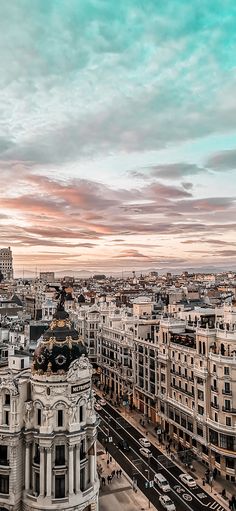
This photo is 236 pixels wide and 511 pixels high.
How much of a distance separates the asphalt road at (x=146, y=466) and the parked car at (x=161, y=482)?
635mm

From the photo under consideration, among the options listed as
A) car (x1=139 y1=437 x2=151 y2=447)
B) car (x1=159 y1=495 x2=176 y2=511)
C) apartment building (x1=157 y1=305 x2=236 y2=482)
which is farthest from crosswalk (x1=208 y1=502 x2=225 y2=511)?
car (x1=139 y1=437 x2=151 y2=447)

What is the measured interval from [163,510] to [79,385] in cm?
2205

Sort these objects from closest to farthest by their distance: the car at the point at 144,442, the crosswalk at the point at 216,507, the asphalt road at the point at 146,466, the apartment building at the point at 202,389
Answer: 1. the crosswalk at the point at 216,507
2. the asphalt road at the point at 146,466
3. the apartment building at the point at 202,389
4. the car at the point at 144,442

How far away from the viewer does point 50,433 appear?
56.1m

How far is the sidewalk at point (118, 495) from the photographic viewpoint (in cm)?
6444

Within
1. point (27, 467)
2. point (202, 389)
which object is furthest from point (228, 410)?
point (27, 467)

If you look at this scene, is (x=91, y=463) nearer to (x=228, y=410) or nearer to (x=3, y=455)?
(x=3, y=455)

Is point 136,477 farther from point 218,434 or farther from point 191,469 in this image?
point 218,434

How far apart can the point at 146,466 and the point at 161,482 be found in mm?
7535

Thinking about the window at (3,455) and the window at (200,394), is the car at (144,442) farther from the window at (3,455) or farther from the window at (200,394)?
the window at (3,455)

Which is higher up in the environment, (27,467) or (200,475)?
(27,467)

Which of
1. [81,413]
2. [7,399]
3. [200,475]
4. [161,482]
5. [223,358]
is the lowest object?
[200,475]

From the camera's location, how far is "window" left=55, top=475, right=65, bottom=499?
184 feet

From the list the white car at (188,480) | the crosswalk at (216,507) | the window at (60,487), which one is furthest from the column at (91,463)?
the white car at (188,480)
